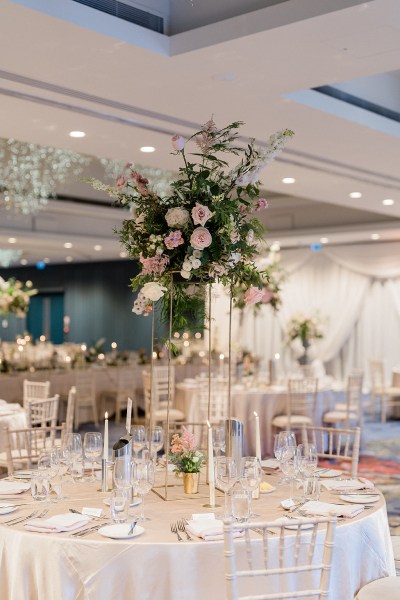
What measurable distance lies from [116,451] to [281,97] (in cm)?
343

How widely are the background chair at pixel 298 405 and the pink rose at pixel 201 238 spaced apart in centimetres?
573

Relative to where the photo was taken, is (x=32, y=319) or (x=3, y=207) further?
(x=32, y=319)

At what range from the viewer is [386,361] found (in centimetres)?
1539

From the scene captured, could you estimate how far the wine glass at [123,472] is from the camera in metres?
3.48

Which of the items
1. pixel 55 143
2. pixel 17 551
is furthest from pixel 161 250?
pixel 55 143

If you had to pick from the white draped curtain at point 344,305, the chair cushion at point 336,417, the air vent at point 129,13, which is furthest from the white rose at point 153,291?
the white draped curtain at point 344,305

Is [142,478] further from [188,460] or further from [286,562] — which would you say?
[286,562]

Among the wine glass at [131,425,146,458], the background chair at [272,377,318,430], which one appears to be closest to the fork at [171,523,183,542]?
the wine glass at [131,425,146,458]

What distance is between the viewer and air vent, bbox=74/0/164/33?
4.70 meters

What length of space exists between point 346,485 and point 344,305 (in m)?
12.1

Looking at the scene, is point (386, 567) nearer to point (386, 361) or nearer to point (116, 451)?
point (116, 451)

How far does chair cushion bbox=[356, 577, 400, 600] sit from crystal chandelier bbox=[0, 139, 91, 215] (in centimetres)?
723

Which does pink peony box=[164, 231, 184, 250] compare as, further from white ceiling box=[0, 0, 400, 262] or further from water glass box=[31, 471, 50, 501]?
white ceiling box=[0, 0, 400, 262]

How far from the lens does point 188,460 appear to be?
405cm
